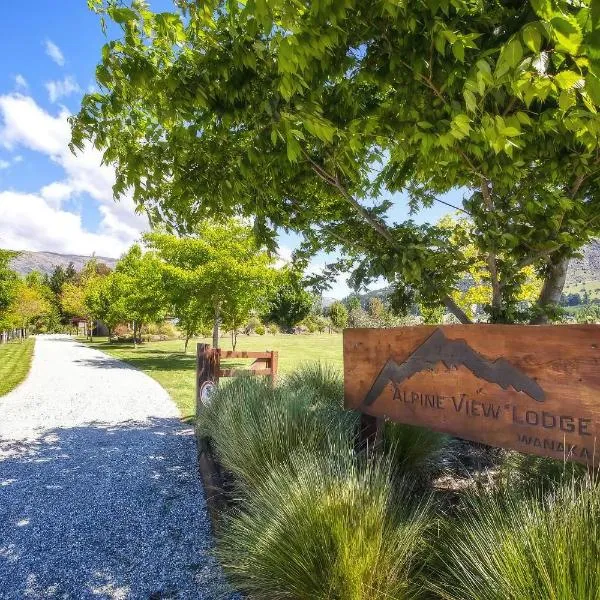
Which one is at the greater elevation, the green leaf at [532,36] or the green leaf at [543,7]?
the green leaf at [543,7]

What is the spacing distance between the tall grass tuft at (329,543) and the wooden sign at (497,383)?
771 millimetres

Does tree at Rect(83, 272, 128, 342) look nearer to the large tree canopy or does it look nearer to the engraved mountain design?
the large tree canopy

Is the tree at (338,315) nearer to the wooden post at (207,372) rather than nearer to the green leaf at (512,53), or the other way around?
the wooden post at (207,372)

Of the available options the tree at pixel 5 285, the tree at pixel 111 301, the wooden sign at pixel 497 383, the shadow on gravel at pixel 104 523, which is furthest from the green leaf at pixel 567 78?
the tree at pixel 5 285

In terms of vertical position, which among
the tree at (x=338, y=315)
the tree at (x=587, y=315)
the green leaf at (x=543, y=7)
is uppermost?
the tree at (x=338, y=315)

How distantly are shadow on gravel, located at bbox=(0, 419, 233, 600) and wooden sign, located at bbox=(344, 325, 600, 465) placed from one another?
190 cm

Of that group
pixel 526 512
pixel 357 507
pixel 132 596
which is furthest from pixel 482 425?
pixel 132 596

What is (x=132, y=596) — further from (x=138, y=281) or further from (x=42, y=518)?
(x=138, y=281)

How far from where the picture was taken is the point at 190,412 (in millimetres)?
8914

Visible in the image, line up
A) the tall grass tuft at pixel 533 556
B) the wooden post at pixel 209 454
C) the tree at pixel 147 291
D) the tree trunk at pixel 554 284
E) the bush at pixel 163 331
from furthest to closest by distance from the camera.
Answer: the bush at pixel 163 331
the tree at pixel 147 291
the tree trunk at pixel 554 284
the wooden post at pixel 209 454
the tall grass tuft at pixel 533 556

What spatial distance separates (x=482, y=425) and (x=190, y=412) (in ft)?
23.3

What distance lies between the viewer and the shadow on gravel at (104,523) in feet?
9.98

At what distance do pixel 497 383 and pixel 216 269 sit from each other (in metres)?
13.9

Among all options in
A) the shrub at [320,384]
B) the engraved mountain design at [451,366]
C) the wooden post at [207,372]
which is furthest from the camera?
the wooden post at [207,372]
